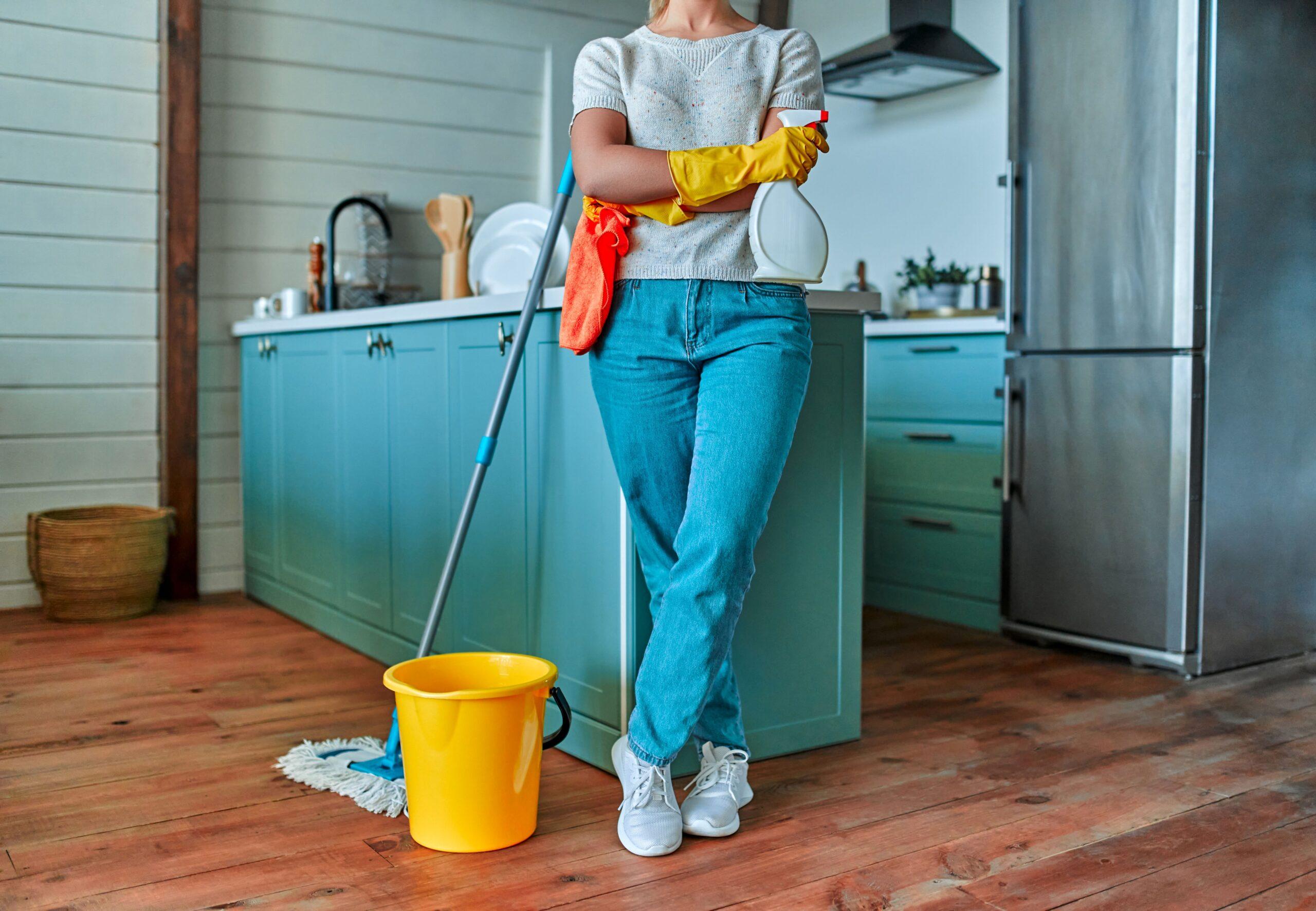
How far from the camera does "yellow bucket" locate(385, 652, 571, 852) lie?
5.71 ft

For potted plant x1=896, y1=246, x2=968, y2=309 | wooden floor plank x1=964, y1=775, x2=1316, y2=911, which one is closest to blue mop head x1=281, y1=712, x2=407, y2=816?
wooden floor plank x1=964, y1=775, x2=1316, y2=911

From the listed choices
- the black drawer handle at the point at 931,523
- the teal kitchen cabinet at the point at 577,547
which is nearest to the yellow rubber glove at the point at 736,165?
the teal kitchen cabinet at the point at 577,547

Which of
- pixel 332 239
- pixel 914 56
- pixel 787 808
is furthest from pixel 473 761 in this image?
pixel 914 56

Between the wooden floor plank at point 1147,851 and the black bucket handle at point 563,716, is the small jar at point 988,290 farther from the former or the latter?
the black bucket handle at point 563,716

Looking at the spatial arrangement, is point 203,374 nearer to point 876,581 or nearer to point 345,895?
point 876,581

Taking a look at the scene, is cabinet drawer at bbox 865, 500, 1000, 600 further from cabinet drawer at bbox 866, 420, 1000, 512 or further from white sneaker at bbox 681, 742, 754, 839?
white sneaker at bbox 681, 742, 754, 839

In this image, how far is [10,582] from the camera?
3.65m

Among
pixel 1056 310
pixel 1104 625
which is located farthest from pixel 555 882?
pixel 1056 310

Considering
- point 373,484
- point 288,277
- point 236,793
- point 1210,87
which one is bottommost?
point 236,793

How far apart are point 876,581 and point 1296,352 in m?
1.36

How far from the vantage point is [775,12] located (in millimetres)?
4715

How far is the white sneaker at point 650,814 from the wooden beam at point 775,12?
362cm

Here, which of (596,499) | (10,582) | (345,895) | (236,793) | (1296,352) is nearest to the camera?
(345,895)

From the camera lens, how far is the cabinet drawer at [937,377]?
10.9ft
